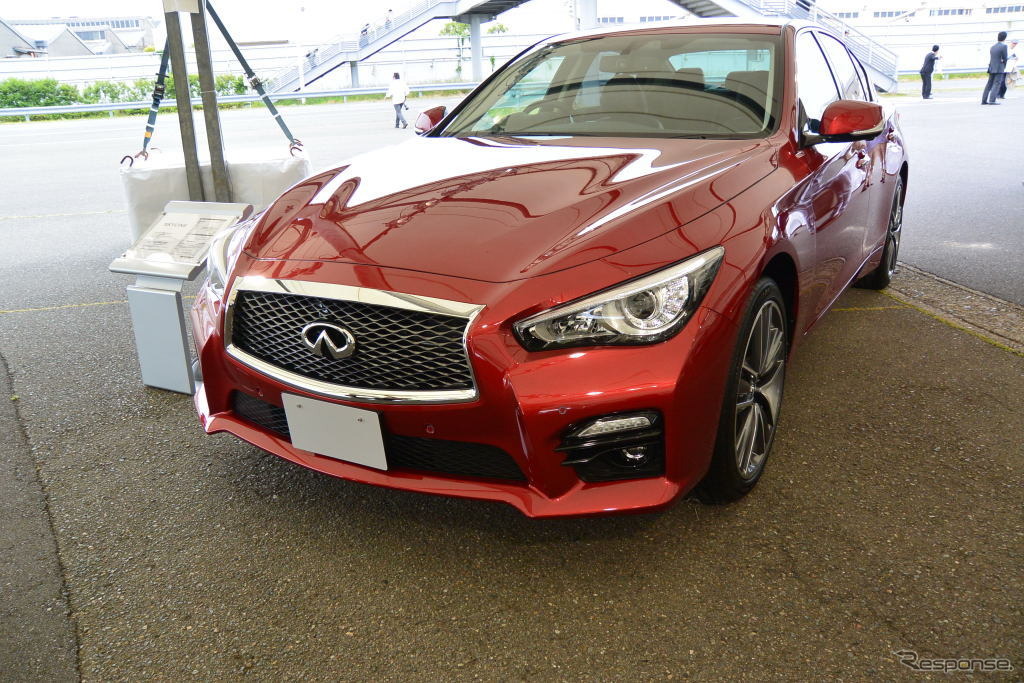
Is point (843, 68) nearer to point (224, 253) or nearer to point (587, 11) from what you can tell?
point (224, 253)

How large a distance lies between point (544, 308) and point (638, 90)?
1.57 m

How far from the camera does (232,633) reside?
2004 millimetres

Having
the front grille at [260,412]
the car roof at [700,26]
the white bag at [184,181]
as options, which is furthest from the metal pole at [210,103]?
the front grille at [260,412]

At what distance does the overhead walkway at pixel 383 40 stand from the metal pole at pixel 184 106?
30475 millimetres

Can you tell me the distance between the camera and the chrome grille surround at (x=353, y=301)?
1.92 m

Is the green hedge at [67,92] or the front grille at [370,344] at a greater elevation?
the front grille at [370,344]

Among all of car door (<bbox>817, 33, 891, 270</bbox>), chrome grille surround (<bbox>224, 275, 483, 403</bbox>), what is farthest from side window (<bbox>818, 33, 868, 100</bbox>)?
chrome grille surround (<bbox>224, 275, 483, 403</bbox>)

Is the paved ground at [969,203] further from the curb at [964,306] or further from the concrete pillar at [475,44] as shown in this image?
the concrete pillar at [475,44]

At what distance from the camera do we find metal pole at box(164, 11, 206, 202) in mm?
4430

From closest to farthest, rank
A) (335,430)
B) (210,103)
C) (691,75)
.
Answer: (335,430) → (691,75) → (210,103)

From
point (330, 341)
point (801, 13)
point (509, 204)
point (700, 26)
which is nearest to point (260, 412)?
point (330, 341)

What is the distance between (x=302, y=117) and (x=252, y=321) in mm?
18850

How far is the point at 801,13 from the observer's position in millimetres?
26375

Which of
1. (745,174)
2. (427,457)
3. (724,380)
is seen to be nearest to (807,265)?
(745,174)
